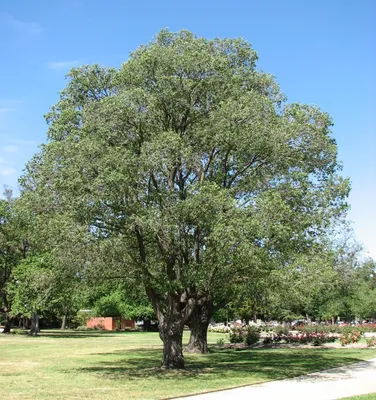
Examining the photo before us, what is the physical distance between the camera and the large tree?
1581 centimetres

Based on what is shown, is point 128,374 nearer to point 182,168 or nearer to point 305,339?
point 182,168

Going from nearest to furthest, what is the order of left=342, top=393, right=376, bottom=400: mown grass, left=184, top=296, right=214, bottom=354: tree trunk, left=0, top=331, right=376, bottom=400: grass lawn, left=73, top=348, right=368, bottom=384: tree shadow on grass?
left=342, top=393, right=376, bottom=400: mown grass → left=0, top=331, right=376, bottom=400: grass lawn → left=73, top=348, right=368, bottom=384: tree shadow on grass → left=184, top=296, right=214, bottom=354: tree trunk

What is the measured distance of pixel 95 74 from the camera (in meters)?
20.5

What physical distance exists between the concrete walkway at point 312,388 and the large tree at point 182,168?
3748mm

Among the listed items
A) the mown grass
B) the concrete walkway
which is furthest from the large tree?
the mown grass

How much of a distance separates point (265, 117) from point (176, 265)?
20.7 ft

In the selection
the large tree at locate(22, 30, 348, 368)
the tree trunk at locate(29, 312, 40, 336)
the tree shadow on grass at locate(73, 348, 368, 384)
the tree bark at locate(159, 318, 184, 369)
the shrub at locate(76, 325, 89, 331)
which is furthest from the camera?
the shrub at locate(76, 325, 89, 331)

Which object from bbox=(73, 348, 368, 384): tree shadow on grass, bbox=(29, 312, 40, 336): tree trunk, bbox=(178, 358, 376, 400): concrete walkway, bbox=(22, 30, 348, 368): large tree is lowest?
bbox=(178, 358, 376, 400): concrete walkway

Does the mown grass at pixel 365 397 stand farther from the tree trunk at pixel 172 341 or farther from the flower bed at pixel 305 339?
the flower bed at pixel 305 339

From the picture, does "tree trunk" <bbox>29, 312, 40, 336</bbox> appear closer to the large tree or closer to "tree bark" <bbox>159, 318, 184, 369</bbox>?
the large tree

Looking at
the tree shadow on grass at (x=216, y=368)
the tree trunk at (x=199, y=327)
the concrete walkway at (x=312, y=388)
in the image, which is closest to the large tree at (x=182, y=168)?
the tree shadow on grass at (x=216, y=368)

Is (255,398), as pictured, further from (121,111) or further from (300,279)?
(121,111)

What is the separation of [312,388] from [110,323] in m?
59.8

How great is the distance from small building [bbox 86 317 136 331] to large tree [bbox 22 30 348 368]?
52542 mm
